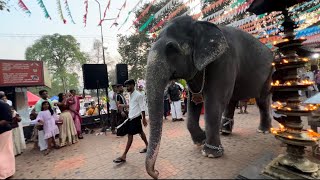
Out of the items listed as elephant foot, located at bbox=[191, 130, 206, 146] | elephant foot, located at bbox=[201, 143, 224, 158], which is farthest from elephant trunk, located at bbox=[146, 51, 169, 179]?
elephant foot, located at bbox=[191, 130, 206, 146]

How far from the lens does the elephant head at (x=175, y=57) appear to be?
11.3ft

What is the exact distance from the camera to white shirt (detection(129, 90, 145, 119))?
15.7ft

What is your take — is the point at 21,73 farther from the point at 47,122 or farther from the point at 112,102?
the point at 47,122

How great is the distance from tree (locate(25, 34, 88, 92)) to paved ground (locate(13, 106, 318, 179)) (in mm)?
39586

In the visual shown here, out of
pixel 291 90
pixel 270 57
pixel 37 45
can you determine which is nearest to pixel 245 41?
pixel 270 57

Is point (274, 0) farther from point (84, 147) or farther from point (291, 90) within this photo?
point (84, 147)

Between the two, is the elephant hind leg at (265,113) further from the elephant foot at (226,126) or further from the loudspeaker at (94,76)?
the loudspeaker at (94,76)

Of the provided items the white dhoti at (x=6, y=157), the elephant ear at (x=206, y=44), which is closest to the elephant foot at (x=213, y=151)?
the elephant ear at (x=206, y=44)

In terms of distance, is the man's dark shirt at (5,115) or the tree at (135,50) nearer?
the man's dark shirt at (5,115)

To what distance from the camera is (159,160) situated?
453 cm

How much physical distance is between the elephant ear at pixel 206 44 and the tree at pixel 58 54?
139 feet

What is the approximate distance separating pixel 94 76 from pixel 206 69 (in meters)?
5.94

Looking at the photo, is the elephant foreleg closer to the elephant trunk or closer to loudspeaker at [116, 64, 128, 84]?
the elephant trunk

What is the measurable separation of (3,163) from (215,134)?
4210 mm
